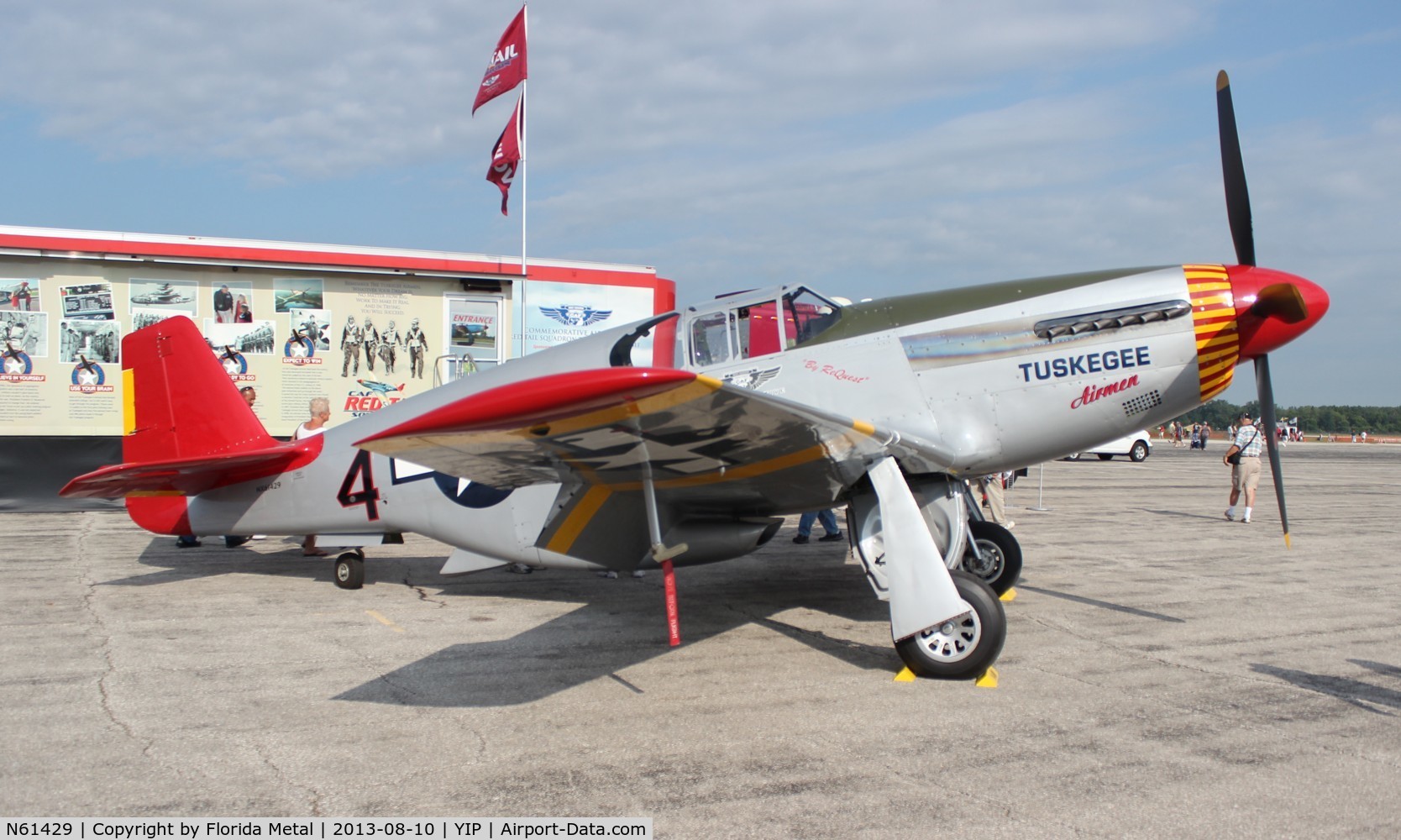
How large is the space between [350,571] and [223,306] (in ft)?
21.3

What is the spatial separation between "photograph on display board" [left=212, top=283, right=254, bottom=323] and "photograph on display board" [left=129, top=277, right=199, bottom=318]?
265mm

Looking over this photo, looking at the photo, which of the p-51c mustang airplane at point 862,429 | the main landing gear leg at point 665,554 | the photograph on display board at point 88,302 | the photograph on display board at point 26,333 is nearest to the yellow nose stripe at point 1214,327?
the p-51c mustang airplane at point 862,429

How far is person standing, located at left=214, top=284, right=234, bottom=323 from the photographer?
41.5ft

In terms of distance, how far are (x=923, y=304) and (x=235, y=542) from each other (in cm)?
807

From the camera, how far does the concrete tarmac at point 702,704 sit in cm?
356

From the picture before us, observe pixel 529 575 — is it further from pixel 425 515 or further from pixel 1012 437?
pixel 1012 437

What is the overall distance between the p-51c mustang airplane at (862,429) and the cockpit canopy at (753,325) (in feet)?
0.04

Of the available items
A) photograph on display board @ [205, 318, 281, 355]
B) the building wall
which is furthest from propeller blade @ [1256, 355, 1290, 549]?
photograph on display board @ [205, 318, 281, 355]

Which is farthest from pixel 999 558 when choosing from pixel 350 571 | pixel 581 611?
pixel 350 571

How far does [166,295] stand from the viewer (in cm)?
1248

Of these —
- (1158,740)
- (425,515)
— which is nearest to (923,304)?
(1158,740)

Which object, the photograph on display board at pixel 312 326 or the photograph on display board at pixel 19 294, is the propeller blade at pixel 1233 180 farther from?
the photograph on display board at pixel 19 294

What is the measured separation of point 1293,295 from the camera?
18.3 ft

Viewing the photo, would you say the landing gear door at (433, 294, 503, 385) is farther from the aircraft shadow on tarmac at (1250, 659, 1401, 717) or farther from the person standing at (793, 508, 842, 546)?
the aircraft shadow on tarmac at (1250, 659, 1401, 717)
